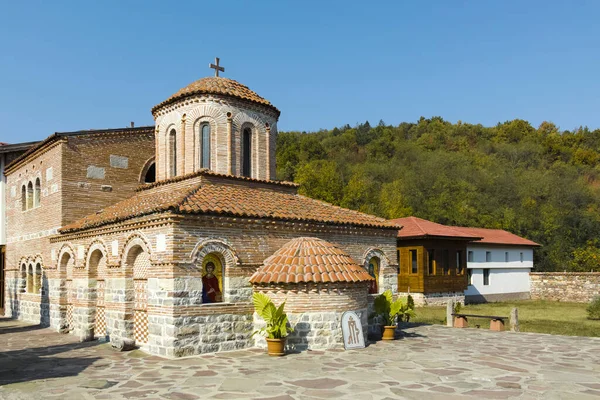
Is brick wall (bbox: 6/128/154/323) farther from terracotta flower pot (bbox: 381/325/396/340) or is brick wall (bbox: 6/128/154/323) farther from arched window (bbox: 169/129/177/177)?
terracotta flower pot (bbox: 381/325/396/340)

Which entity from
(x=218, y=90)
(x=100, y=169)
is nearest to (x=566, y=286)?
(x=218, y=90)

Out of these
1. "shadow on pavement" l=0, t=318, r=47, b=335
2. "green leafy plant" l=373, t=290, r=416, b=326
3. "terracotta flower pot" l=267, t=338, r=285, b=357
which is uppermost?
"green leafy plant" l=373, t=290, r=416, b=326

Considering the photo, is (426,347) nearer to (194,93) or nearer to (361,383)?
(361,383)

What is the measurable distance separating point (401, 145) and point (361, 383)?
178ft

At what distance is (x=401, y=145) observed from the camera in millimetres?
60719

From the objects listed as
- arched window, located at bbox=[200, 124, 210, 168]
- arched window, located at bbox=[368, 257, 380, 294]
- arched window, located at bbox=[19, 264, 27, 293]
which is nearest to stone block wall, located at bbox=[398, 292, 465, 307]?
arched window, located at bbox=[368, 257, 380, 294]

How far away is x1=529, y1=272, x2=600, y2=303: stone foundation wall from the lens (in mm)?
29953

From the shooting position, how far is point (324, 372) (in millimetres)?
9086

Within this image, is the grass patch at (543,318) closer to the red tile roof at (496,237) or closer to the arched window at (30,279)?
the red tile roof at (496,237)

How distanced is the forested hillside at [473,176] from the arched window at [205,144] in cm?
2310

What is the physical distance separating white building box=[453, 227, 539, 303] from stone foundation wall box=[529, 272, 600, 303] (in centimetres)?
60

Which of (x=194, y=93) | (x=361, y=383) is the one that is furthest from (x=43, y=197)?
(x=361, y=383)

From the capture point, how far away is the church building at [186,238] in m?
11.0

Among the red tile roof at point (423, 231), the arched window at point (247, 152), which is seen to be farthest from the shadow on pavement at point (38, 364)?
the red tile roof at point (423, 231)
